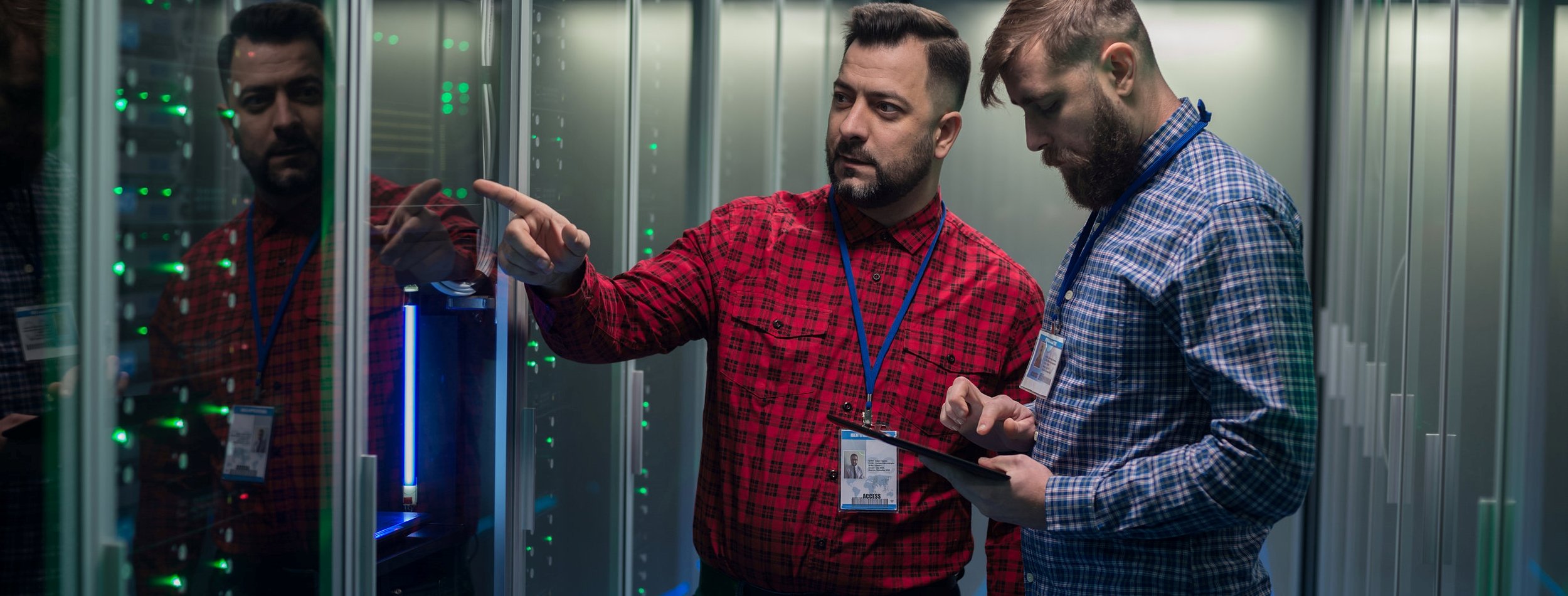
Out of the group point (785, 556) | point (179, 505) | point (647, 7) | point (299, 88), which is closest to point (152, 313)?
point (179, 505)

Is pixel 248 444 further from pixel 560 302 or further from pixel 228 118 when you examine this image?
pixel 560 302

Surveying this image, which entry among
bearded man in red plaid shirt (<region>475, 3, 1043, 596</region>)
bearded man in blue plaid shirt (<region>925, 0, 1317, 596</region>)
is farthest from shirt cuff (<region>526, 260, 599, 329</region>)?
bearded man in blue plaid shirt (<region>925, 0, 1317, 596</region>)

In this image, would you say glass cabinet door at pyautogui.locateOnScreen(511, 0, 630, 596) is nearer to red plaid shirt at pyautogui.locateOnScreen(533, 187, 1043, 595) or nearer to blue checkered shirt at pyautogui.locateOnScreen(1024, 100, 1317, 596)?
red plaid shirt at pyautogui.locateOnScreen(533, 187, 1043, 595)

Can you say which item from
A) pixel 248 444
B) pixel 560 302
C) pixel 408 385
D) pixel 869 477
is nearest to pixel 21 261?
pixel 248 444

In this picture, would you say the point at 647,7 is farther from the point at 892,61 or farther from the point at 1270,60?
the point at 1270,60

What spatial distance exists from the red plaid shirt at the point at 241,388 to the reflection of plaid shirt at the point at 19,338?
4.3 inches

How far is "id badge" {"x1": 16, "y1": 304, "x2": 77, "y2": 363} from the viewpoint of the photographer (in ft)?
3.34

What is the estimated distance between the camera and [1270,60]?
4133 mm

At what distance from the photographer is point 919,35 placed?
86.4 inches

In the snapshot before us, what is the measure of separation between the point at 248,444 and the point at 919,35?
144 centimetres

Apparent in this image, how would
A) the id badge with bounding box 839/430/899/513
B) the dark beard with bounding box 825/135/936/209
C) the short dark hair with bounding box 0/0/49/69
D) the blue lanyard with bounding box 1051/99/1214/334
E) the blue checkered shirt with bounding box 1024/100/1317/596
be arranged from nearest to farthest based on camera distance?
the short dark hair with bounding box 0/0/49/69 < the blue checkered shirt with bounding box 1024/100/1317/596 < the blue lanyard with bounding box 1051/99/1214/334 < the id badge with bounding box 839/430/899/513 < the dark beard with bounding box 825/135/936/209

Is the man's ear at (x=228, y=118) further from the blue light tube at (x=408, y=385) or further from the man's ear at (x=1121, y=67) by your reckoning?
the man's ear at (x=1121, y=67)

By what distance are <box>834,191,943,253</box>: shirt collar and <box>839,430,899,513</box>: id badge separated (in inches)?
15.5

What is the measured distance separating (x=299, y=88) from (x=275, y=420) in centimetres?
40
